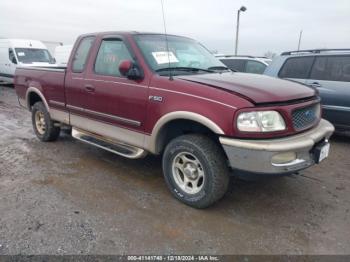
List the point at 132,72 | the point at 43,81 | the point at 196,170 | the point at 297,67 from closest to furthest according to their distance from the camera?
1. the point at 196,170
2. the point at 132,72
3. the point at 43,81
4. the point at 297,67

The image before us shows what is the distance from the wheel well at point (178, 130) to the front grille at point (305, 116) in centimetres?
79

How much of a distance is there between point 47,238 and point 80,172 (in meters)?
1.62

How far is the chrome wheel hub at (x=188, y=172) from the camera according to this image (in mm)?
3424

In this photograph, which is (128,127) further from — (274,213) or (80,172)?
(274,213)

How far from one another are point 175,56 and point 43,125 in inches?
124

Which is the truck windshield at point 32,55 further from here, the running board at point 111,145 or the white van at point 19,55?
the running board at point 111,145

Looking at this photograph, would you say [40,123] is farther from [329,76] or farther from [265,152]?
[329,76]

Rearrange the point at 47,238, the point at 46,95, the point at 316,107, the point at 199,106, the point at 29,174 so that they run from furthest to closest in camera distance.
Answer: the point at 46,95 < the point at 29,174 < the point at 316,107 < the point at 199,106 < the point at 47,238

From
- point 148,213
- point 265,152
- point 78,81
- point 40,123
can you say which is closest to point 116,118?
point 78,81

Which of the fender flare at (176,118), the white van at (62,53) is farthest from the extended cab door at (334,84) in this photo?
the white van at (62,53)

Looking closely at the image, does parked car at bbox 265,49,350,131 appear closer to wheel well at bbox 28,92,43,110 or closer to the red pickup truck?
the red pickup truck

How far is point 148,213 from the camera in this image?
3.37 m

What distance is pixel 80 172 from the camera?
4445 mm

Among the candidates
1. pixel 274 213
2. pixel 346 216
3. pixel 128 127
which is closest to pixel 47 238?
pixel 128 127
